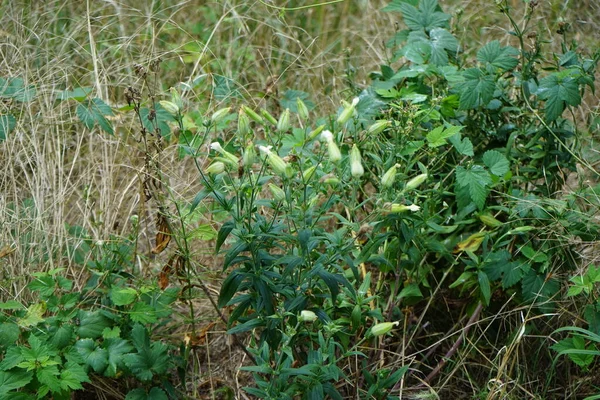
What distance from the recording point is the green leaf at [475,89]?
2578 millimetres

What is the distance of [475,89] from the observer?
102 inches

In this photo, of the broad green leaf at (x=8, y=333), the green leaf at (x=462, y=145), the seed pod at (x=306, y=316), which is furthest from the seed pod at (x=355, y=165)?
the broad green leaf at (x=8, y=333)

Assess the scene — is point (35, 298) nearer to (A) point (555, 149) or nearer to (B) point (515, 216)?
(B) point (515, 216)

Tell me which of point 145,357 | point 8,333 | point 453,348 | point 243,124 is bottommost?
point 453,348

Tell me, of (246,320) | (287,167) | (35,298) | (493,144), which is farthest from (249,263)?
(493,144)

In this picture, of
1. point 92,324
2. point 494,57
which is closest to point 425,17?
point 494,57

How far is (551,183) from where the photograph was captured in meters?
2.71

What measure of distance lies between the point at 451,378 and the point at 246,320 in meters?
0.81

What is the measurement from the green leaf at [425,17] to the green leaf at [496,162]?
61 cm

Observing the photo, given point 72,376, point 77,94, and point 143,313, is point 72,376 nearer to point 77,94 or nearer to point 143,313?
point 143,313

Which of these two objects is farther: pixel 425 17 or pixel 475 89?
pixel 425 17

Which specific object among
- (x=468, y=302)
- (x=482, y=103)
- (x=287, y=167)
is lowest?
(x=468, y=302)

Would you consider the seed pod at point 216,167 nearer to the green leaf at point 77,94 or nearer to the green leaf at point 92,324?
the green leaf at point 92,324

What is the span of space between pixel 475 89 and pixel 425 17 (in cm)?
48
